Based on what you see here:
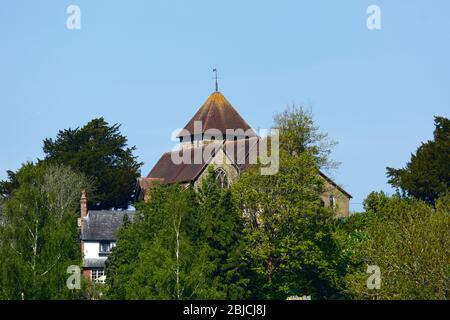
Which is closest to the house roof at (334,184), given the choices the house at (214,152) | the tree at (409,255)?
the house at (214,152)

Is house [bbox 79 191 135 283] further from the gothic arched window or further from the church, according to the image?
the gothic arched window

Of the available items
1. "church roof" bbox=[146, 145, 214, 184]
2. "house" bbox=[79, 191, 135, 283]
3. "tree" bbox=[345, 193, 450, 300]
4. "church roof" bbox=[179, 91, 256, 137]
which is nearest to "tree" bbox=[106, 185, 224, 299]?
"tree" bbox=[345, 193, 450, 300]

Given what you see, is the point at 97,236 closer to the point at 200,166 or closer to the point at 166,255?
the point at 200,166

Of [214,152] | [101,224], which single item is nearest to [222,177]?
[214,152]

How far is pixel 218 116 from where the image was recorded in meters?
103

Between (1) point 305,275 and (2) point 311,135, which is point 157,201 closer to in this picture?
(1) point 305,275

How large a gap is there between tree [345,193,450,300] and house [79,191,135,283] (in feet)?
118

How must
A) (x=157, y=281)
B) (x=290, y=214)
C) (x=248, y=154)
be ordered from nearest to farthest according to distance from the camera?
(x=157, y=281), (x=290, y=214), (x=248, y=154)

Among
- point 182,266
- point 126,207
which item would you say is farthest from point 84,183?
point 182,266

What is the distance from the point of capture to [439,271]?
1905 inches

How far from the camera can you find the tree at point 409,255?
48219 millimetres

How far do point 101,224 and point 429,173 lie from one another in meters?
24.8

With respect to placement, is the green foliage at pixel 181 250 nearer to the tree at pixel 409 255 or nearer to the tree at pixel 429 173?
the tree at pixel 409 255
